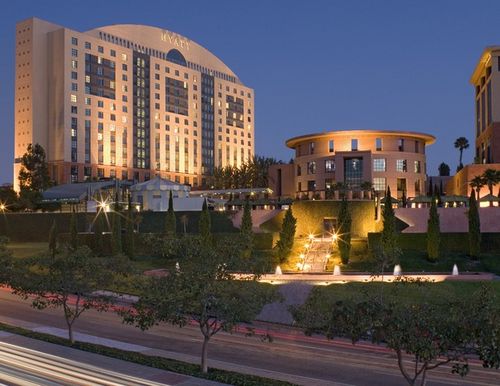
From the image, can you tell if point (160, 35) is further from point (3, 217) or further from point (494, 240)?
point (494, 240)

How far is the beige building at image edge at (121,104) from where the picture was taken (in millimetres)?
142375

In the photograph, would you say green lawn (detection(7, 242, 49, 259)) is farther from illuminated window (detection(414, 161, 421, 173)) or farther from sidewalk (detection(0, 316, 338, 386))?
illuminated window (detection(414, 161, 421, 173))

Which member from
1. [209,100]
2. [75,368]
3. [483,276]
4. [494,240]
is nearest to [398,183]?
[494,240]

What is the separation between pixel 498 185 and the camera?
8056cm

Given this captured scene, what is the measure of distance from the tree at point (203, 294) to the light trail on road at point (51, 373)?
226 cm

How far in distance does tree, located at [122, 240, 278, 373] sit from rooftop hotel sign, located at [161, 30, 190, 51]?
527 feet

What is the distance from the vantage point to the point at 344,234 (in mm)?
57062

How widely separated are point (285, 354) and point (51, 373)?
11712mm

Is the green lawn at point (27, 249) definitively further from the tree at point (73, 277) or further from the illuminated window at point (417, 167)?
the illuminated window at point (417, 167)

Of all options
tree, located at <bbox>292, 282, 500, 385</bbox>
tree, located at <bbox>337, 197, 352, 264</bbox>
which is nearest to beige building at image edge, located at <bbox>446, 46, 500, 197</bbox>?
tree, located at <bbox>337, 197, 352, 264</bbox>

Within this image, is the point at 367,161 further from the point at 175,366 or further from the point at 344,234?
the point at 175,366

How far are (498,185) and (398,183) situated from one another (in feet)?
50.7

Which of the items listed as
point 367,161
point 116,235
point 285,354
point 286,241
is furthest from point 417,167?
point 285,354

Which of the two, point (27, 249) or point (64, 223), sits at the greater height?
point (64, 223)
